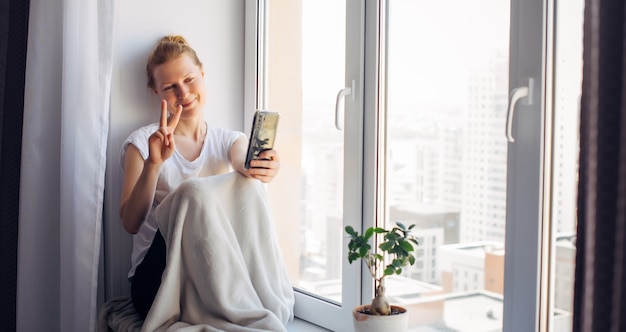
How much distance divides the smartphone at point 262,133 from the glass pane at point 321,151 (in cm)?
20

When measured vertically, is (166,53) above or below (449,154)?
above

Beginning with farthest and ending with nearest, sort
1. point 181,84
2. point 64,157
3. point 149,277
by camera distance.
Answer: point 181,84 → point 64,157 → point 149,277

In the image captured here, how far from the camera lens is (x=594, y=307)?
836 mm

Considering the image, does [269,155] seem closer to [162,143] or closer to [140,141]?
[162,143]

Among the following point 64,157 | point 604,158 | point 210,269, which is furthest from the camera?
point 64,157

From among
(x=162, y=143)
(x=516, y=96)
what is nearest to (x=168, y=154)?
(x=162, y=143)

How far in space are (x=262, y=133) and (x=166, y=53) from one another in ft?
1.42

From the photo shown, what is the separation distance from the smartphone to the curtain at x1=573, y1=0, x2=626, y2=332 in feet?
3.07

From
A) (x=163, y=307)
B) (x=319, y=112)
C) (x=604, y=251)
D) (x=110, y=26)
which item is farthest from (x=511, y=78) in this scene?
(x=110, y=26)

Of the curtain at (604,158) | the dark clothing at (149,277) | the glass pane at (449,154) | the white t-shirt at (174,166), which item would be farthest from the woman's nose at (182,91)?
the curtain at (604,158)

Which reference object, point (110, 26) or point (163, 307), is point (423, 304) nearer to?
point (163, 307)

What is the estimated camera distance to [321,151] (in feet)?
6.20

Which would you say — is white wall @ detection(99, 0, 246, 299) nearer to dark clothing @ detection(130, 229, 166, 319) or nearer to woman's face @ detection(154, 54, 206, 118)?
woman's face @ detection(154, 54, 206, 118)

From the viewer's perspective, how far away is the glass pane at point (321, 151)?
1.81 m
